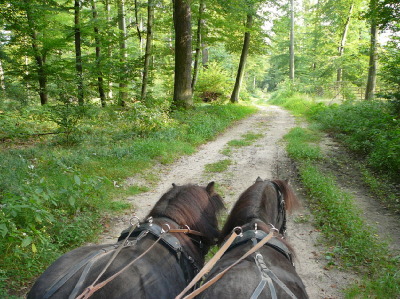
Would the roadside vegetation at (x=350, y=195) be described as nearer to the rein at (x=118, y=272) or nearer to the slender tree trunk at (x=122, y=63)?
the rein at (x=118, y=272)

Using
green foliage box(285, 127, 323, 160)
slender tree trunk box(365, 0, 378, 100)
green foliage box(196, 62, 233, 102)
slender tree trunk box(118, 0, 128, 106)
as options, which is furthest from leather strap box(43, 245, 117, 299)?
green foliage box(196, 62, 233, 102)

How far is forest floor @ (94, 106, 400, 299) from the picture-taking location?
3.57 m

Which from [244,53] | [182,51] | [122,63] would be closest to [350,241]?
[182,51]

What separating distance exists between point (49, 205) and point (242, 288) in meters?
3.68

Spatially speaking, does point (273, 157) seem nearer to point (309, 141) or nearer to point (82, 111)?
point (309, 141)

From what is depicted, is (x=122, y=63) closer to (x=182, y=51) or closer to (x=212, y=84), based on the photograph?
(x=182, y=51)

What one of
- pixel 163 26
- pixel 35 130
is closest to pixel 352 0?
pixel 163 26

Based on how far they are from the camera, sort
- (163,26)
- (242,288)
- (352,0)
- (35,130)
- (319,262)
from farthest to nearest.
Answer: (352,0), (163,26), (35,130), (319,262), (242,288)

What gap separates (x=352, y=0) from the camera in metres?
18.4

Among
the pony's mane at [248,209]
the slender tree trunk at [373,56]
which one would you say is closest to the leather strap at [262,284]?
the pony's mane at [248,209]

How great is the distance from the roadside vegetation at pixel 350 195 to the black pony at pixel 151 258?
78.1 inches

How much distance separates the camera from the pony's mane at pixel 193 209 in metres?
2.58

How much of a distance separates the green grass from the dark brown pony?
424cm

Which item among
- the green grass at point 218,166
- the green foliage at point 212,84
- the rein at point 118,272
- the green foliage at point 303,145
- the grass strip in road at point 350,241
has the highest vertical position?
the green foliage at point 212,84
